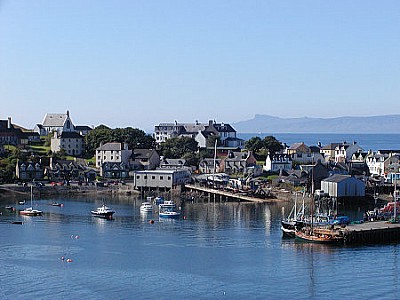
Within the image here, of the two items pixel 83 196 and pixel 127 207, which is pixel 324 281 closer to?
pixel 127 207

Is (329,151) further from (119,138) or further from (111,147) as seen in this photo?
(111,147)

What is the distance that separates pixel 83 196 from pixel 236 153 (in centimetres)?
1850

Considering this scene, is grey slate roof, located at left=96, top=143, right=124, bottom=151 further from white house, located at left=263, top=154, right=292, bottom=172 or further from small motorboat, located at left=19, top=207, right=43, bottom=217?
small motorboat, located at left=19, top=207, right=43, bottom=217

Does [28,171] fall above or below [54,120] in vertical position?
below

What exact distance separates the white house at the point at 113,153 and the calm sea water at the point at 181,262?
81.2 ft

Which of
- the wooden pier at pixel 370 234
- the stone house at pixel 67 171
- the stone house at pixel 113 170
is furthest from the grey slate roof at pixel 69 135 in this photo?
the wooden pier at pixel 370 234

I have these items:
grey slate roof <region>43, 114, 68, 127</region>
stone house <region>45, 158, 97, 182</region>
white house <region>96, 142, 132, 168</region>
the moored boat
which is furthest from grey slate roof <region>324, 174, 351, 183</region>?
grey slate roof <region>43, 114, 68, 127</region>

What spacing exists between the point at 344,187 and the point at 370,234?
16.5 meters

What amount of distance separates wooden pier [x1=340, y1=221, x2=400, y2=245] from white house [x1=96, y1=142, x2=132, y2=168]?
3424cm

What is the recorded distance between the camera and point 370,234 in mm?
36594

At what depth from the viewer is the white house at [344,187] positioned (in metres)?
52.8

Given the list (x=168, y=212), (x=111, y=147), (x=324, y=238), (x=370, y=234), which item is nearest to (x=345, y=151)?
(x=111, y=147)

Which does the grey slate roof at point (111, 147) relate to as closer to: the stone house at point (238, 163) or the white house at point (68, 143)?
the white house at point (68, 143)

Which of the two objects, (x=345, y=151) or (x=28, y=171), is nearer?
(x=28, y=171)
